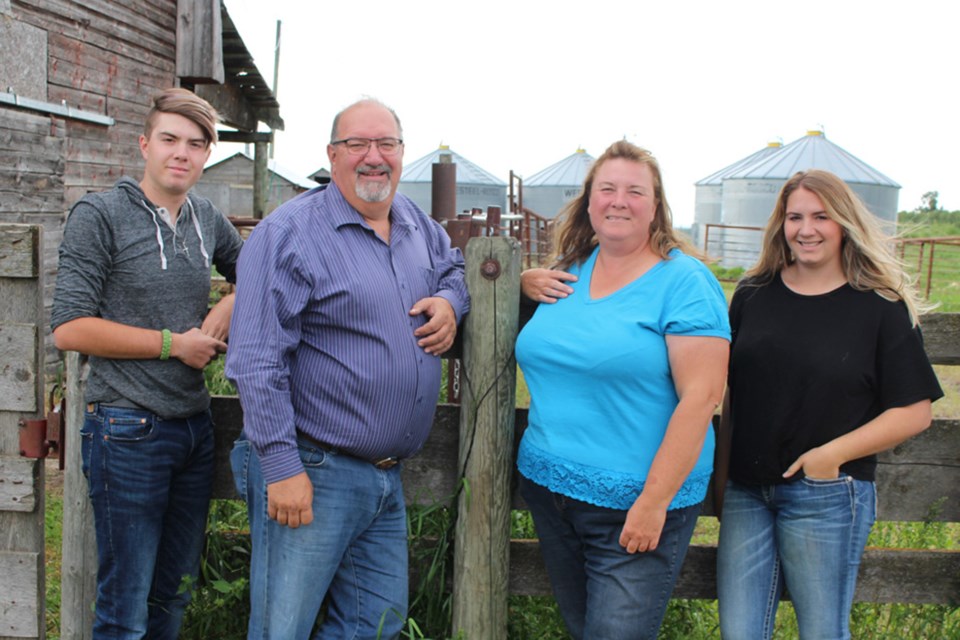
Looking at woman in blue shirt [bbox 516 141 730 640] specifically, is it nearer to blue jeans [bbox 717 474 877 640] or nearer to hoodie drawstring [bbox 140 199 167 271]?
blue jeans [bbox 717 474 877 640]

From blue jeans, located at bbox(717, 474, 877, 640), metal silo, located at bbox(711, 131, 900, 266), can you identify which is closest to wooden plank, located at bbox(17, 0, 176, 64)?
blue jeans, located at bbox(717, 474, 877, 640)

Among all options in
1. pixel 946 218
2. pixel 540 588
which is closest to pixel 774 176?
pixel 946 218

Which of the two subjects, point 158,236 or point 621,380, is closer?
point 621,380

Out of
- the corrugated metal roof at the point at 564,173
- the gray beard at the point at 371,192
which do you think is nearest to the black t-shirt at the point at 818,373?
the gray beard at the point at 371,192

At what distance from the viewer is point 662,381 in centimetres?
254

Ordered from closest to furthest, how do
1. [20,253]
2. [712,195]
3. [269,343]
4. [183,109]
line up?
[269,343]
[183,109]
[20,253]
[712,195]

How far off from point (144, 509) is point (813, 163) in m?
28.8

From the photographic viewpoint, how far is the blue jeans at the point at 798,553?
8.54ft

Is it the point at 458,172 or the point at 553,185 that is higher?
the point at 458,172

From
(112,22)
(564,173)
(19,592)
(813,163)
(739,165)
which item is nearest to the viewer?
(19,592)

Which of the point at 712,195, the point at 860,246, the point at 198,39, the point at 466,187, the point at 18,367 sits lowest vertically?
the point at 18,367

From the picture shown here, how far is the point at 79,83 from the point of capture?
372 inches

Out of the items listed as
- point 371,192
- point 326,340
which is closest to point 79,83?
point 371,192

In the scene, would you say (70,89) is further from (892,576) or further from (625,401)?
(892,576)
